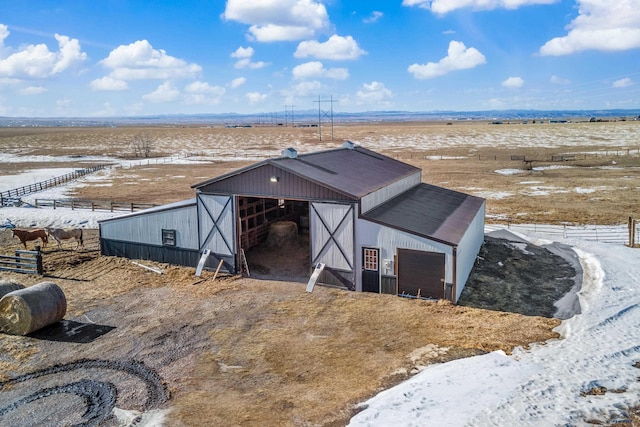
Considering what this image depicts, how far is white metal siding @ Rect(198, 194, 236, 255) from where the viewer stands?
22.5 metres

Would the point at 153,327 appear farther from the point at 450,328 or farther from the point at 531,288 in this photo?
the point at 531,288

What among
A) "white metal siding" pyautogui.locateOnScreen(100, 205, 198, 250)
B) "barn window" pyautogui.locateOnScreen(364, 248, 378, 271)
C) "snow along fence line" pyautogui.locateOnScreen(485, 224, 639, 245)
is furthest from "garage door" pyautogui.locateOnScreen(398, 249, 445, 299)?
"snow along fence line" pyautogui.locateOnScreen(485, 224, 639, 245)

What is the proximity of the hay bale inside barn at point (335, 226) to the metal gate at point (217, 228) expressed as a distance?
46mm

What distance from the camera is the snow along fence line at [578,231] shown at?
2798 centimetres

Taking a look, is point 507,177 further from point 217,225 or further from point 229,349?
point 229,349

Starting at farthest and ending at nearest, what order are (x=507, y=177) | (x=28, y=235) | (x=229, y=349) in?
(x=507, y=177)
(x=28, y=235)
(x=229, y=349)

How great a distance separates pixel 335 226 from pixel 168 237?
9.02 m

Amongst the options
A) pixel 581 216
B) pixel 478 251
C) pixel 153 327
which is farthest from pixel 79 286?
pixel 581 216

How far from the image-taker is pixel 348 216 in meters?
20.2

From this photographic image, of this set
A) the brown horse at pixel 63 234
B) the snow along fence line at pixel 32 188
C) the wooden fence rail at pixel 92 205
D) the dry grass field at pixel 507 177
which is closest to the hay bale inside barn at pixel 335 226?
the brown horse at pixel 63 234

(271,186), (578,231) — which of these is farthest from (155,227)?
(578,231)

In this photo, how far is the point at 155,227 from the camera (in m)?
24.5

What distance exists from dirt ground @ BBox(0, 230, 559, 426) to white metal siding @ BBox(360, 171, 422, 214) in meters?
4.02

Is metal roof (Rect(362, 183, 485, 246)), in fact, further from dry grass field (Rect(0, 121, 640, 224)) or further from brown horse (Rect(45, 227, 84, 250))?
brown horse (Rect(45, 227, 84, 250))
